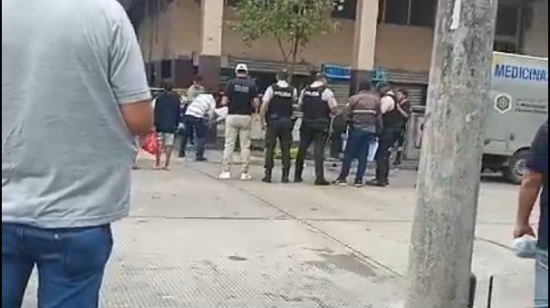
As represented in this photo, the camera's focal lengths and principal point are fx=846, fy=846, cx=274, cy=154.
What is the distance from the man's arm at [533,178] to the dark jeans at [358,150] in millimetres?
8697

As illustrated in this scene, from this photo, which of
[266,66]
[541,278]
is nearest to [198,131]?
[266,66]

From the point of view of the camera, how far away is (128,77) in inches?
100

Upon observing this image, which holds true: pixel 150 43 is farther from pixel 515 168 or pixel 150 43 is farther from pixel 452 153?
pixel 452 153

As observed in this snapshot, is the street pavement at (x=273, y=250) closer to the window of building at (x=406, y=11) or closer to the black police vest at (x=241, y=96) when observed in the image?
the black police vest at (x=241, y=96)

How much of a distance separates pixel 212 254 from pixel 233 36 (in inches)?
783

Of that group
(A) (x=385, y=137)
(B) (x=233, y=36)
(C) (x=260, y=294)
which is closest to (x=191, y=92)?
(A) (x=385, y=137)

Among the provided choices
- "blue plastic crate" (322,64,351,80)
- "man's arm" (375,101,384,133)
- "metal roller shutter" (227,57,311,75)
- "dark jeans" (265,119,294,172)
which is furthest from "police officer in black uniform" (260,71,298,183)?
"blue plastic crate" (322,64,351,80)

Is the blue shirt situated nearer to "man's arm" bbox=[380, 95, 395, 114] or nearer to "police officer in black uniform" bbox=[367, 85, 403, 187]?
"police officer in black uniform" bbox=[367, 85, 403, 187]

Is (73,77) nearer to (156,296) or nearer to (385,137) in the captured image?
(156,296)

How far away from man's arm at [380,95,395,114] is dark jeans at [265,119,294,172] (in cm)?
171

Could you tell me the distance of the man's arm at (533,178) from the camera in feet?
10.1

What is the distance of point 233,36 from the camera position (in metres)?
26.2

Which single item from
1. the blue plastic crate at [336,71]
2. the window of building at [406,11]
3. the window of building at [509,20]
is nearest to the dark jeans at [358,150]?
the blue plastic crate at [336,71]

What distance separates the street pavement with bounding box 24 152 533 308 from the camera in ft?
18.4
